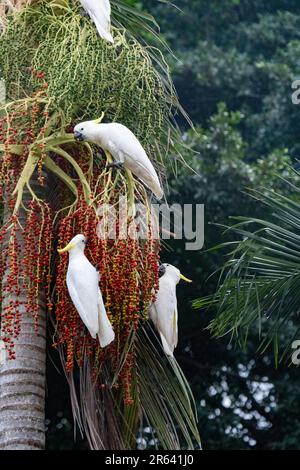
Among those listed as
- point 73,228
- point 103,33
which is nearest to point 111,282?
point 73,228

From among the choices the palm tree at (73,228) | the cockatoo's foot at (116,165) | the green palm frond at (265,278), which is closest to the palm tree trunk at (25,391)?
the palm tree at (73,228)

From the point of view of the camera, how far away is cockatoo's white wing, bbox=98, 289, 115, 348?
3.21 meters

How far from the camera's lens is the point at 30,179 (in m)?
3.70

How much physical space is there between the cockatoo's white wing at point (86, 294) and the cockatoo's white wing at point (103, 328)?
3 centimetres

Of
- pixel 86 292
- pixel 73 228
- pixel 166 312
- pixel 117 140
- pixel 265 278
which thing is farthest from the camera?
pixel 265 278

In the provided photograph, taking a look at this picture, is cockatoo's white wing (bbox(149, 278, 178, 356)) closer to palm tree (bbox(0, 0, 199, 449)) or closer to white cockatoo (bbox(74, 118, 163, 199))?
palm tree (bbox(0, 0, 199, 449))

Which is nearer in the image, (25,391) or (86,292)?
(86,292)

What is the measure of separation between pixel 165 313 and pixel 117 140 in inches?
26.3

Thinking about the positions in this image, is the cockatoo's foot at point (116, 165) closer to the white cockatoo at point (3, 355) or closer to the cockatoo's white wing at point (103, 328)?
the cockatoo's white wing at point (103, 328)

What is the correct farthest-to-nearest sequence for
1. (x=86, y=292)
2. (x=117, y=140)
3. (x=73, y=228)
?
(x=117, y=140) → (x=73, y=228) → (x=86, y=292)

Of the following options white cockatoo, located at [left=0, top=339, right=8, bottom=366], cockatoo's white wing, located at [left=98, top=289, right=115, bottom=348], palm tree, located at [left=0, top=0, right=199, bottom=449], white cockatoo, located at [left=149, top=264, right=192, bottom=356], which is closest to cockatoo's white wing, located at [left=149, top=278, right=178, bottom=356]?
white cockatoo, located at [left=149, top=264, right=192, bottom=356]

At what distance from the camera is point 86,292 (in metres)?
3.16

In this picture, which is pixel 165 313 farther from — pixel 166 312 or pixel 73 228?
pixel 73 228
